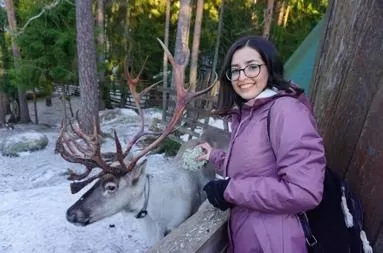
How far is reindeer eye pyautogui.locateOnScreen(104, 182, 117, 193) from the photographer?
341 centimetres

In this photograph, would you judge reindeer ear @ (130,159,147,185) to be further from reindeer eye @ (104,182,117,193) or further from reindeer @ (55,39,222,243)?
reindeer eye @ (104,182,117,193)

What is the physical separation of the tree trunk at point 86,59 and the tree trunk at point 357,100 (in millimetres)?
8835

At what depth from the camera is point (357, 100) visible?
155 cm

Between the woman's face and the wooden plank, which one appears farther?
the woman's face

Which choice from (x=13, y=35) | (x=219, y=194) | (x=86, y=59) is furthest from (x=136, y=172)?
(x=13, y=35)

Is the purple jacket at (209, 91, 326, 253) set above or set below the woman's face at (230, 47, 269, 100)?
below

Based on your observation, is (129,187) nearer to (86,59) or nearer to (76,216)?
(76,216)

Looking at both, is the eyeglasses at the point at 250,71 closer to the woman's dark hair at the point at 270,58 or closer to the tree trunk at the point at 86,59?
the woman's dark hair at the point at 270,58

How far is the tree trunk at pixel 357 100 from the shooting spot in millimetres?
1477

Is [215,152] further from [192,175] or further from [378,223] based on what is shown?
[192,175]

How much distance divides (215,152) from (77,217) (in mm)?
1717

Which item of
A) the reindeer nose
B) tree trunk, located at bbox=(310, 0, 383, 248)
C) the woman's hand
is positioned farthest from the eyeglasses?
the reindeer nose

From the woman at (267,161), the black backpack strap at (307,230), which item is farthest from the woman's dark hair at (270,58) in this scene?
the black backpack strap at (307,230)

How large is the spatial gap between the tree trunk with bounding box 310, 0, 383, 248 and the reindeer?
1.66 m
